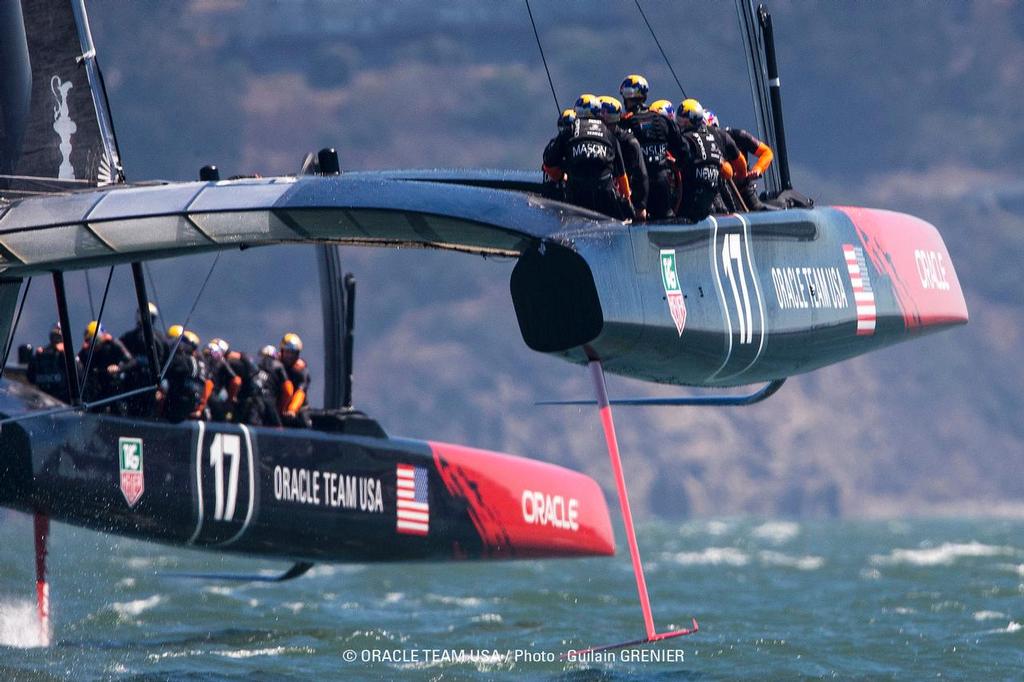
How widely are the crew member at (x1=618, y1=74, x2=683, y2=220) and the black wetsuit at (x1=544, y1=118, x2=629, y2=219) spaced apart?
1.39 feet

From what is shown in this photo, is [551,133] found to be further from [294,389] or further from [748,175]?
[748,175]

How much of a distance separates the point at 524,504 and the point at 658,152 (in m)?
4.53

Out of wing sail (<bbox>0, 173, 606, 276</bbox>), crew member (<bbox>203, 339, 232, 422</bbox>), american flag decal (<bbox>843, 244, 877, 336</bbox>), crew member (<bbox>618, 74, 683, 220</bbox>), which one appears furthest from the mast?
crew member (<bbox>203, 339, 232, 422</bbox>)

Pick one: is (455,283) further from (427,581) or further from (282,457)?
(282,457)

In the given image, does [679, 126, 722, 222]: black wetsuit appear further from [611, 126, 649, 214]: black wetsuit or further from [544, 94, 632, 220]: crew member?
[544, 94, 632, 220]: crew member

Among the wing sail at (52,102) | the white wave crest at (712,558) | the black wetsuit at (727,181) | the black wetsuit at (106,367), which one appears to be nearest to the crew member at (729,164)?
the black wetsuit at (727,181)

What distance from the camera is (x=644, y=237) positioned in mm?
6660

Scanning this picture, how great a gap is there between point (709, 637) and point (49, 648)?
3.71m

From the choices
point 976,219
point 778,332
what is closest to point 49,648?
point 778,332

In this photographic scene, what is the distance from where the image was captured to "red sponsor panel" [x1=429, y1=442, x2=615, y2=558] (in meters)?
10.8

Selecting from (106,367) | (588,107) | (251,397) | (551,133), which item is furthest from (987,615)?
(551,133)

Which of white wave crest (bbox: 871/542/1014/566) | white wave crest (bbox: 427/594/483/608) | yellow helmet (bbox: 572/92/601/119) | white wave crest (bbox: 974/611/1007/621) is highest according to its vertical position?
yellow helmet (bbox: 572/92/601/119)

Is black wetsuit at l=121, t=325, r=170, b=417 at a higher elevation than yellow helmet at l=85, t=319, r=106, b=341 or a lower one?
lower

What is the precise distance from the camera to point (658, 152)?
720 centimetres
